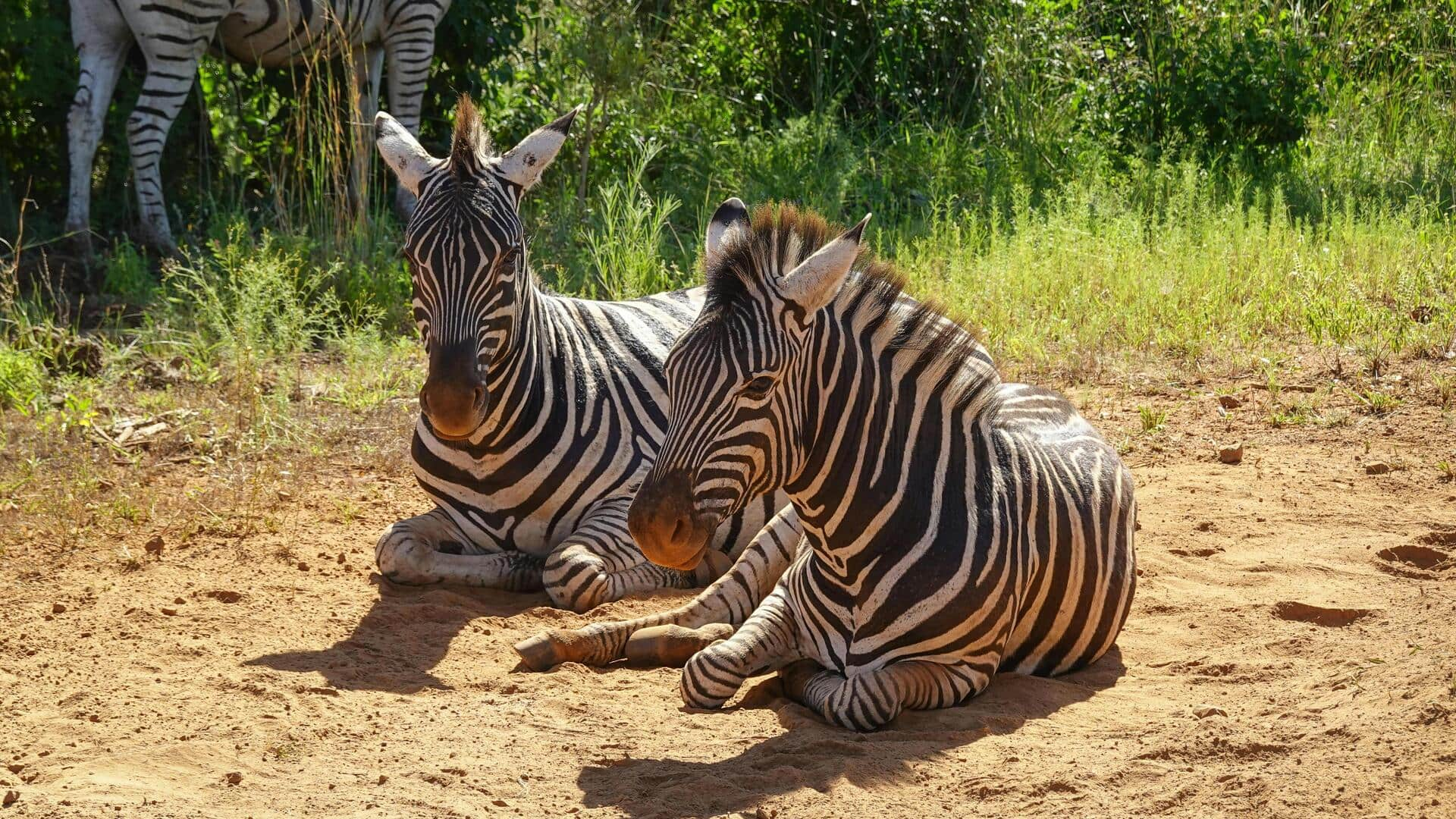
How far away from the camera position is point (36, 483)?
22.6 ft

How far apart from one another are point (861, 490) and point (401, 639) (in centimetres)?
195

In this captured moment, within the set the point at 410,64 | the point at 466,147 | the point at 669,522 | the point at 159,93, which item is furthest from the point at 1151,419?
the point at 159,93

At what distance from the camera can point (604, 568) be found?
579 centimetres

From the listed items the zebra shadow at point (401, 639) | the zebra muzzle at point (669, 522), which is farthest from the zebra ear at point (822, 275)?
the zebra shadow at point (401, 639)

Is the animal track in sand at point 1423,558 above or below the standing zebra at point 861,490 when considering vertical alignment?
below

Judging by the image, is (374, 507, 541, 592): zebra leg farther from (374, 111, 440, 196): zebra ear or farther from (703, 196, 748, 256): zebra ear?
(703, 196, 748, 256): zebra ear

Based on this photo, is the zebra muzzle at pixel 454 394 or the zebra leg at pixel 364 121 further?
the zebra leg at pixel 364 121

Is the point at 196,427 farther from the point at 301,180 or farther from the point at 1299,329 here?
the point at 1299,329

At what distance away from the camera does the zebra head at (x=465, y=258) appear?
17.8 feet

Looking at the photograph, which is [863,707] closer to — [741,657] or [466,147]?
[741,657]

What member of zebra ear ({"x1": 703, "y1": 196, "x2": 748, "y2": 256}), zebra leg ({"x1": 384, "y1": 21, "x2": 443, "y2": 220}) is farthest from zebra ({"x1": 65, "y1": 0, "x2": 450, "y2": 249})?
zebra ear ({"x1": 703, "y1": 196, "x2": 748, "y2": 256})

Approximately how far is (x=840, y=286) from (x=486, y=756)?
5.62ft

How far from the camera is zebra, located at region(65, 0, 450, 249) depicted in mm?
10414

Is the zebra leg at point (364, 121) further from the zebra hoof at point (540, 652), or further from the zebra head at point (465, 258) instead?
the zebra hoof at point (540, 652)
